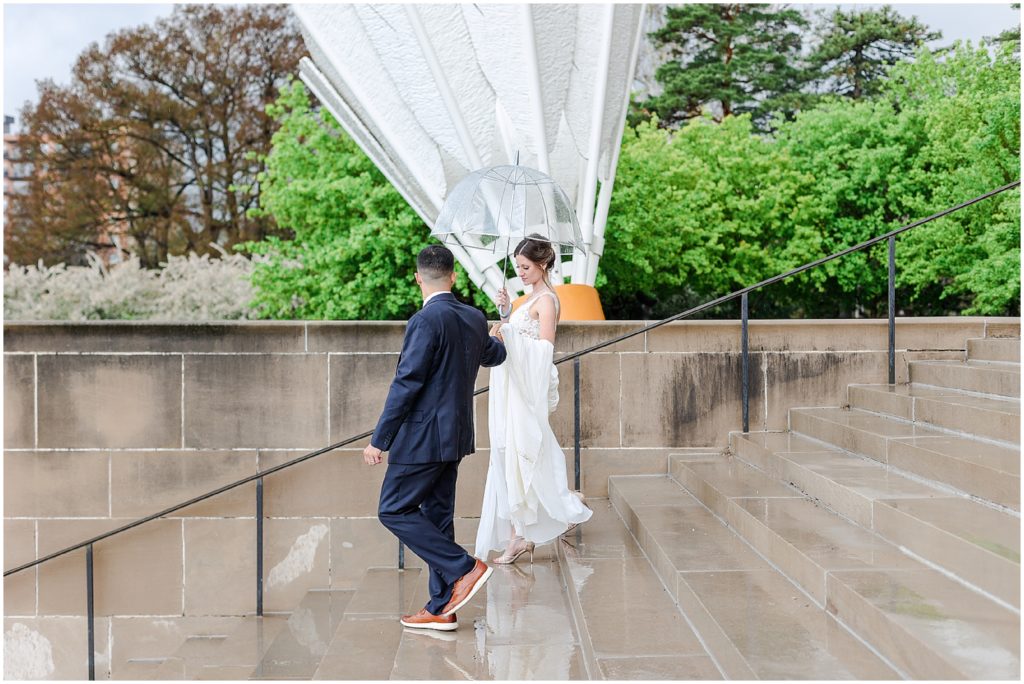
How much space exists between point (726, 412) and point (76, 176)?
2548cm

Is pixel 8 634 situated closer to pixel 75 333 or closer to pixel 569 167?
pixel 75 333

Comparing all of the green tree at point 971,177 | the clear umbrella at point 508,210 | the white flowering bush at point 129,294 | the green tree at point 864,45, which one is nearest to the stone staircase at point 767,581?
the clear umbrella at point 508,210

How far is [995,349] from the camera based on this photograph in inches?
276

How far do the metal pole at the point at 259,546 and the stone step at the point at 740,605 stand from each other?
2.76m

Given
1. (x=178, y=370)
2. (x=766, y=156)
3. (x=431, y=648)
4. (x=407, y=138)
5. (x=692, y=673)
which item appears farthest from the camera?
(x=766, y=156)

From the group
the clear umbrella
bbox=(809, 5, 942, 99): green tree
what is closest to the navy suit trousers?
the clear umbrella

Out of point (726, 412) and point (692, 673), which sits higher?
point (726, 412)

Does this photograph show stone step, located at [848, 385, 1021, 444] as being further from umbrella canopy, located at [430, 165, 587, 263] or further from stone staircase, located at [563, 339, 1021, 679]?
umbrella canopy, located at [430, 165, 587, 263]

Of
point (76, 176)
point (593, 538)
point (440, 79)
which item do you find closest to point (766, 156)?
point (440, 79)

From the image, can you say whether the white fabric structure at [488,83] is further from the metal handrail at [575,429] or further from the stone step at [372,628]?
the stone step at [372,628]

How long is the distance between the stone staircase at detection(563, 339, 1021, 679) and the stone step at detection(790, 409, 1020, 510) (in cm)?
1

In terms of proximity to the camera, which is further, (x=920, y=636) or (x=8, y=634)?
(x=8, y=634)

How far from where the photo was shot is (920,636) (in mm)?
3225

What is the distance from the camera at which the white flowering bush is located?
56.5 feet
